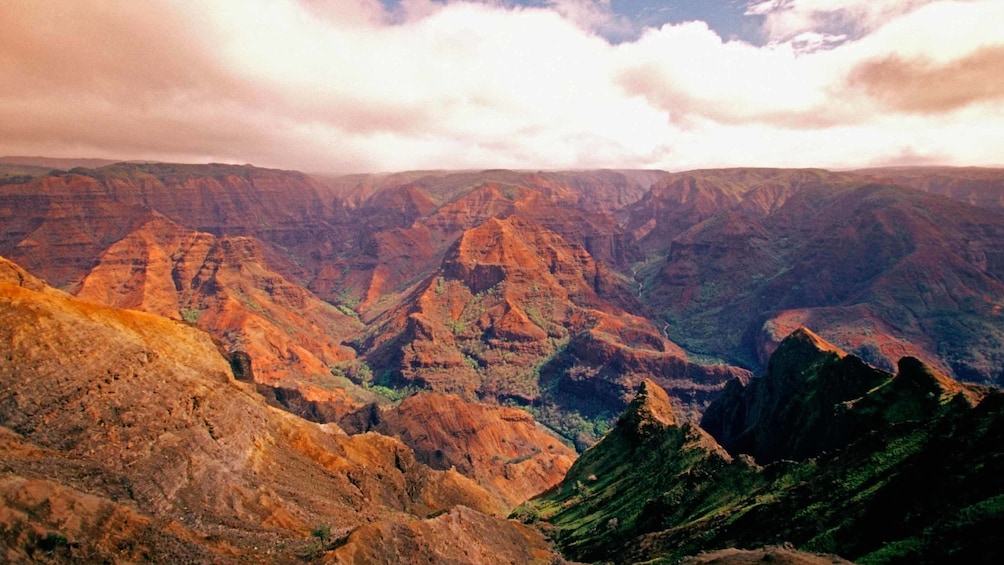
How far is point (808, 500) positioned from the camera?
2066 inches

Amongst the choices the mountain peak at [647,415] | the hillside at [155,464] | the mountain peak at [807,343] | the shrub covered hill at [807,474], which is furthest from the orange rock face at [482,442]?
the mountain peak at [807,343]

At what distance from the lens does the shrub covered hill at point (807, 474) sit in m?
40.7

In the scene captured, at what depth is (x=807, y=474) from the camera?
57562 mm

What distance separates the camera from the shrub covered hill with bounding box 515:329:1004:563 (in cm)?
4069

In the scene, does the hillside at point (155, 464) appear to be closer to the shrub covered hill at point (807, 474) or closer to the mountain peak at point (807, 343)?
the shrub covered hill at point (807, 474)

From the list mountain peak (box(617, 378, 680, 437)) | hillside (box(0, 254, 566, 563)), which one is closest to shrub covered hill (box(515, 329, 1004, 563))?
mountain peak (box(617, 378, 680, 437))

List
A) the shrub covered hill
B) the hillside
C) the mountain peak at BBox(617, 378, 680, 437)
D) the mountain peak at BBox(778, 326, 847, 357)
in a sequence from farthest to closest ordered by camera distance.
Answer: the mountain peak at BBox(778, 326, 847, 357) < the mountain peak at BBox(617, 378, 680, 437) < the hillside < the shrub covered hill

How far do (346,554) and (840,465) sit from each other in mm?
44697

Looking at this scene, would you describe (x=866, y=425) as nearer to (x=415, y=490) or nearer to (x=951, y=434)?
(x=951, y=434)

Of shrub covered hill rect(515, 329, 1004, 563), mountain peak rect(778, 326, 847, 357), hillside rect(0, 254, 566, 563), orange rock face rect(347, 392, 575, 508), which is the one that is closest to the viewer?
shrub covered hill rect(515, 329, 1004, 563)

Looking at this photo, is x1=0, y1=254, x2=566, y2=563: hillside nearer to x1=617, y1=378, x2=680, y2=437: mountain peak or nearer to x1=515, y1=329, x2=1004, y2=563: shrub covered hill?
x1=515, y1=329, x2=1004, y2=563: shrub covered hill

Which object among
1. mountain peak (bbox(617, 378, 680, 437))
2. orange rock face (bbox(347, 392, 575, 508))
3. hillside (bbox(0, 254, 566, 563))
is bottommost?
orange rock face (bbox(347, 392, 575, 508))

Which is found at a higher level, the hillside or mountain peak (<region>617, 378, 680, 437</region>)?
the hillside

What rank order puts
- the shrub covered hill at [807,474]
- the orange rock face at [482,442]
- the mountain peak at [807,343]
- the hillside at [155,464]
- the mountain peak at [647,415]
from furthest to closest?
the orange rock face at [482,442], the mountain peak at [807,343], the mountain peak at [647,415], the hillside at [155,464], the shrub covered hill at [807,474]
